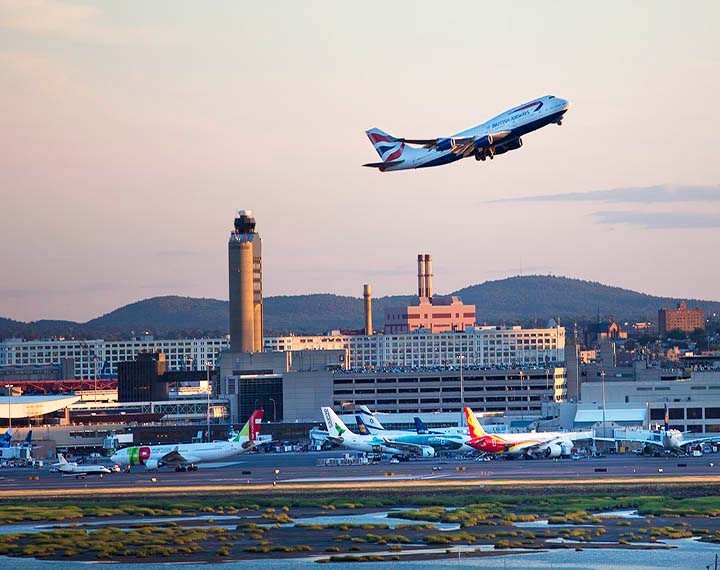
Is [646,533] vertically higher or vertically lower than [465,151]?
lower

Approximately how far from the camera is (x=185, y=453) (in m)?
171

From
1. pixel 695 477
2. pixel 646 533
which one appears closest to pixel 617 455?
pixel 695 477

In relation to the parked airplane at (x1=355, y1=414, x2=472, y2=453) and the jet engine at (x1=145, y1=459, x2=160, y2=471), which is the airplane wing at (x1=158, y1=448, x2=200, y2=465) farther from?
the parked airplane at (x1=355, y1=414, x2=472, y2=453)

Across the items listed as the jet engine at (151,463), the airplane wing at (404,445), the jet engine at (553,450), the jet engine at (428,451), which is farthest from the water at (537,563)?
the jet engine at (428,451)

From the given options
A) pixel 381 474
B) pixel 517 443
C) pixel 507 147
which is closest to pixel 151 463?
pixel 381 474

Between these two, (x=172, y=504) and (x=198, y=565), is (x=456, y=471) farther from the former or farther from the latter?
(x=198, y=565)

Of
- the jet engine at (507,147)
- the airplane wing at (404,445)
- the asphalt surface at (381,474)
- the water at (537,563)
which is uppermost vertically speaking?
the jet engine at (507,147)

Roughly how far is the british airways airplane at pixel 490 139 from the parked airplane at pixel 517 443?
50.3 m

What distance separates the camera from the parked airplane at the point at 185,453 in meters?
171

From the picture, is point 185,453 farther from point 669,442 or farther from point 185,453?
point 669,442

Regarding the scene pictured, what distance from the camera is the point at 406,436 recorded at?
7402 inches

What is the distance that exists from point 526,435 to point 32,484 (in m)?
57.6

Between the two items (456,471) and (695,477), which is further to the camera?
(456,471)

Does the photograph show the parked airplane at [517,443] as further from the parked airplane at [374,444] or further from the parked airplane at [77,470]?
the parked airplane at [77,470]
